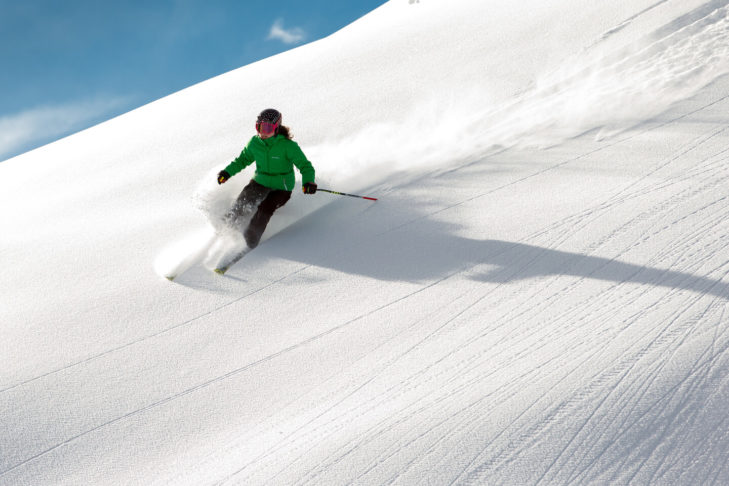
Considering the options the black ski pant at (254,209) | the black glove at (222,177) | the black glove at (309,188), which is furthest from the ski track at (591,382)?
the black glove at (222,177)

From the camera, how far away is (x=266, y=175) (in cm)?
510

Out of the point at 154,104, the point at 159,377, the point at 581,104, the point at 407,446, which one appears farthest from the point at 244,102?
the point at 407,446

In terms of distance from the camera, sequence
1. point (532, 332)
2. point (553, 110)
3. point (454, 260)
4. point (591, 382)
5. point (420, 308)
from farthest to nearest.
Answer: point (553, 110), point (454, 260), point (420, 308), point (532, 332), point (591, 382)

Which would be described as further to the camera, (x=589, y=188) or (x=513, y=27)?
(x=513, y=27)

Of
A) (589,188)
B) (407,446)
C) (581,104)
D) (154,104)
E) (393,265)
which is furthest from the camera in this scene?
(154,104)

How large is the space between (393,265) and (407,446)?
1.82m

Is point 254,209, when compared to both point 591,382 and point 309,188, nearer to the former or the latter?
point 309,188

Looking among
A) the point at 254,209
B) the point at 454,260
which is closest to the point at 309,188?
the point at 254,209

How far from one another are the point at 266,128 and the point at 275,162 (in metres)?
0.33

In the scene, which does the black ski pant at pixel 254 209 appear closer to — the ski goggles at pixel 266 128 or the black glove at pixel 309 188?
the black glove at pixel 309 188

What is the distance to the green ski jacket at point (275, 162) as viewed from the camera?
16.3 feet

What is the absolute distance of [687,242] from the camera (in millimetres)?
4059

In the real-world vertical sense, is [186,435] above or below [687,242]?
above

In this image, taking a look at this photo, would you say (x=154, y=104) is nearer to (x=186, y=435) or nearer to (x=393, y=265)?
(x=393, y=265)
